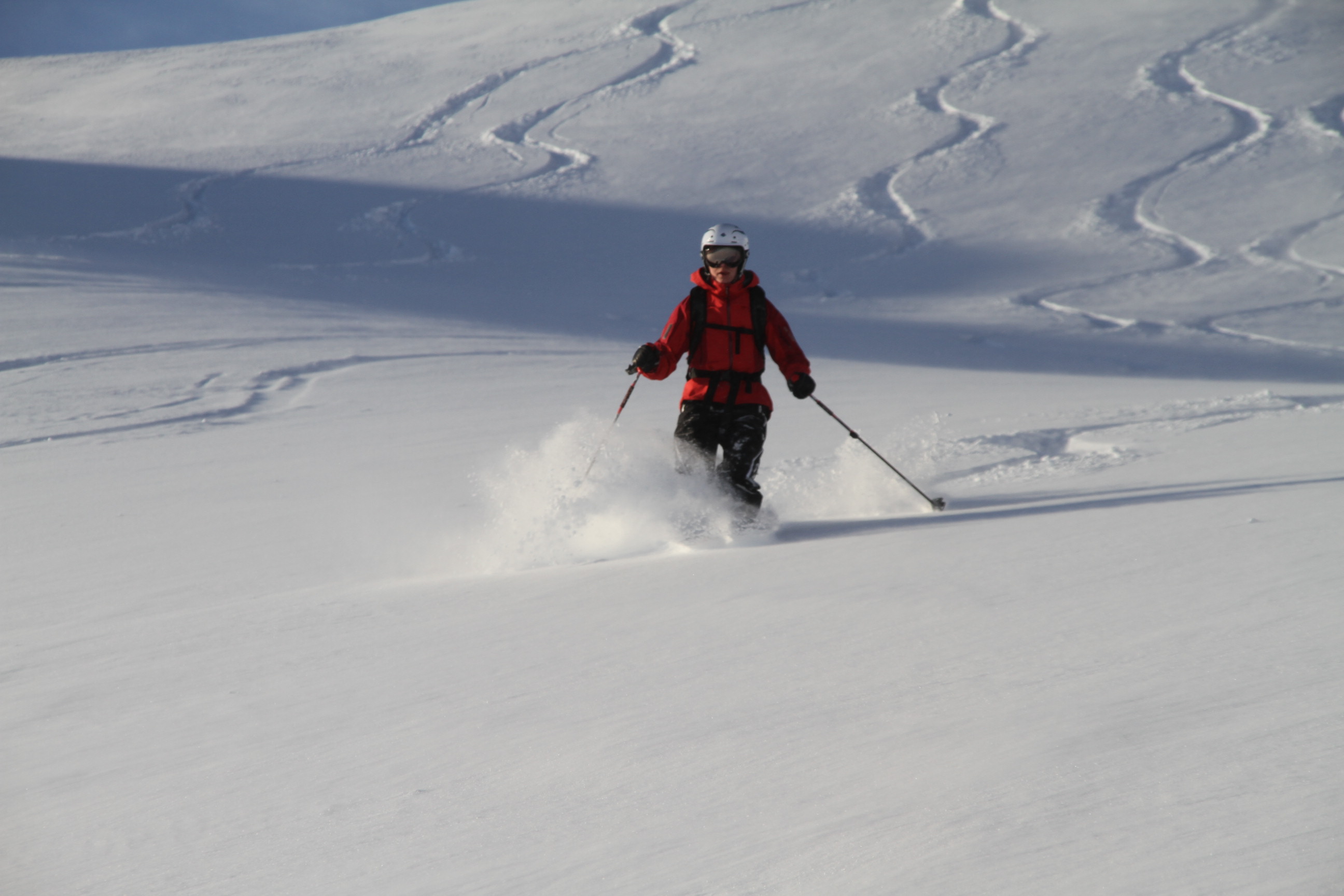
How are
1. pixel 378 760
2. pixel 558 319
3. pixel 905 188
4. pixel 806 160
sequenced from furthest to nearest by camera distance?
pixel 806 160
pixel 905 188
pixel 558 319
pixel 378 760

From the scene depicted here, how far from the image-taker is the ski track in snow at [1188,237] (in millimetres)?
15969

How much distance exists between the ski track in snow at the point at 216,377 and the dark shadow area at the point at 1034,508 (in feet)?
20.2

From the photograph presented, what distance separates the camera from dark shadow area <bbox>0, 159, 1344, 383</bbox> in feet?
47.6

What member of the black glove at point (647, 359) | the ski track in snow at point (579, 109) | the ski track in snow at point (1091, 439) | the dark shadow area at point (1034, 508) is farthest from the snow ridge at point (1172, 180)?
the black glove at point (647, 359)

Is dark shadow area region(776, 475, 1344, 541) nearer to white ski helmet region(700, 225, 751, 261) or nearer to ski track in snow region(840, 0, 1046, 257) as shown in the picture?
white ski helmet region(700, 225, 751, 261)

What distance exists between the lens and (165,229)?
2003 cm

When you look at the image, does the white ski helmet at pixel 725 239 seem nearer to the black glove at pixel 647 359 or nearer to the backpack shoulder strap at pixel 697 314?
the backpack shoulder strap at pixel 697 314

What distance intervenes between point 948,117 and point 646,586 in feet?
80.8

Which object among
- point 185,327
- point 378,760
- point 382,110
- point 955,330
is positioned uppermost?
point 382,110

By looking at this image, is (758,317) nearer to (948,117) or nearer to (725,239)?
(725,239)

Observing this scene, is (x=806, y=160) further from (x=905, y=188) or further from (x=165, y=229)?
(x=165, y=229)

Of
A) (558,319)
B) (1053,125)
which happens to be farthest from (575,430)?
(1053,125)

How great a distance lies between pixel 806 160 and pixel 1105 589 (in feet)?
74.6

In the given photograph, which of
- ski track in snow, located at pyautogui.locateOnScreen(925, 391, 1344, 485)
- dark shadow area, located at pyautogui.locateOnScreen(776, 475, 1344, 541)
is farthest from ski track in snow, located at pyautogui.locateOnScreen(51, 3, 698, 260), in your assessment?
dark shadow area, located at pyautogui.locateOnScreen(776, 475, 1344, 541)
